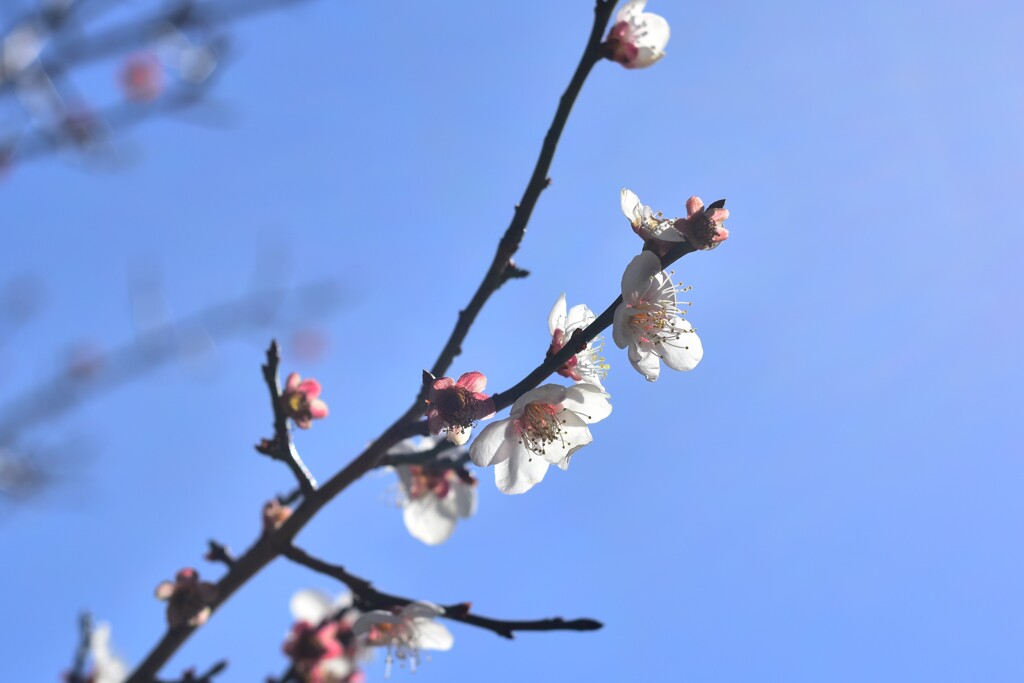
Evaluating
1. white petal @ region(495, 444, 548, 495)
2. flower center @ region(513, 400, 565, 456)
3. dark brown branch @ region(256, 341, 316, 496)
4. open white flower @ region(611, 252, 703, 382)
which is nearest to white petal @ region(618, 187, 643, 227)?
open white flower @ region(611, 252, 703, 382)

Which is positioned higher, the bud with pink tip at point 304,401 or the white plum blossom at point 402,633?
the bud with pink tip at point 304,401

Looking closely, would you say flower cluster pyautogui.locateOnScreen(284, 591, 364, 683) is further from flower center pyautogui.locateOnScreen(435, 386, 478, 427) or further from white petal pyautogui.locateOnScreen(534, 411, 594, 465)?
flower center pyautogui.locateOnScreen(435, 386, 478, 427)

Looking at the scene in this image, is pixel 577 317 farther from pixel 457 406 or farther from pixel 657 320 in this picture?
pixel 457 406

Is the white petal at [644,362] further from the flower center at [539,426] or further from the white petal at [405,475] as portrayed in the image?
the white petal at [405,475]

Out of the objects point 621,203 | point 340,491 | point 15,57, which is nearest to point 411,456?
point 340,491

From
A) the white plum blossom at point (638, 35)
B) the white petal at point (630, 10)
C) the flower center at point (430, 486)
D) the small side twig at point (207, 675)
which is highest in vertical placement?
the white petal at point (630, 10)

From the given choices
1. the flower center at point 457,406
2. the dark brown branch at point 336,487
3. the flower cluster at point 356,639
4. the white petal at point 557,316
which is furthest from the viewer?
the flower cluster at point 356,639

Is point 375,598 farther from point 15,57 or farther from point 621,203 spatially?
point 15,57

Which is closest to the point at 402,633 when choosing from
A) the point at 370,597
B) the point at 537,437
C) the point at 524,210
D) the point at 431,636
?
the point at 431,636

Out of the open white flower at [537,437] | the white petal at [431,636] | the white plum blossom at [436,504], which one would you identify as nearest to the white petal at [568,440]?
the open white flower at [537,437]
